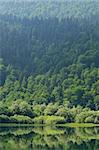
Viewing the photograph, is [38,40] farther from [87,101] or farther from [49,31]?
[87,101]

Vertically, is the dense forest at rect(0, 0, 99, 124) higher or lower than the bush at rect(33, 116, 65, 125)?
higher

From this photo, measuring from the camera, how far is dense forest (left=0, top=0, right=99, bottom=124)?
7862cm

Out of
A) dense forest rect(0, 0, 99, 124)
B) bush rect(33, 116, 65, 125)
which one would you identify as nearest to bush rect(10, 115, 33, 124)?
dense forest rect(0, 0, 99, 124)

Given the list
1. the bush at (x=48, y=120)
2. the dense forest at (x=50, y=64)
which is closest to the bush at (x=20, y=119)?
the dense forest at (x=50, y=64)

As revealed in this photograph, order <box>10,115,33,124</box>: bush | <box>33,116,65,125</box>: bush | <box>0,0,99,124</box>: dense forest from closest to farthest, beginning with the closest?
<box>10,115,33,124</box>: bush, <box>33,116,65,125</box>: bush, <box>0,0,99,124</box>: dense forest

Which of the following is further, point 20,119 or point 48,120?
point 48,120

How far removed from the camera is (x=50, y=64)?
114 meters

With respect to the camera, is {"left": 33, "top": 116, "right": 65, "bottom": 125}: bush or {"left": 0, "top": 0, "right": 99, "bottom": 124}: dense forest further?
{"left": 0, "top": 0, "right": 99, "bottom": 124}: dense forest

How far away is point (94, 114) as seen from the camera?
248ft

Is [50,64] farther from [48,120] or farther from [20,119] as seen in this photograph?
[20,119]

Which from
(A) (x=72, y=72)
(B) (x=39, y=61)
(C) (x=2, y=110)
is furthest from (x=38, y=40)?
(C) (x=2, y=110)

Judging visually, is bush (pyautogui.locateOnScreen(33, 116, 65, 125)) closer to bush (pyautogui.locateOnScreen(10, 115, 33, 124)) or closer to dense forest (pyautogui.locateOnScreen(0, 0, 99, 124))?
dense forest (pyautogui.locateOnScreen(0, 0, 99, 124))

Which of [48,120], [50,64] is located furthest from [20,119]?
[50,64]

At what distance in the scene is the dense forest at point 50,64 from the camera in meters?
78.6
